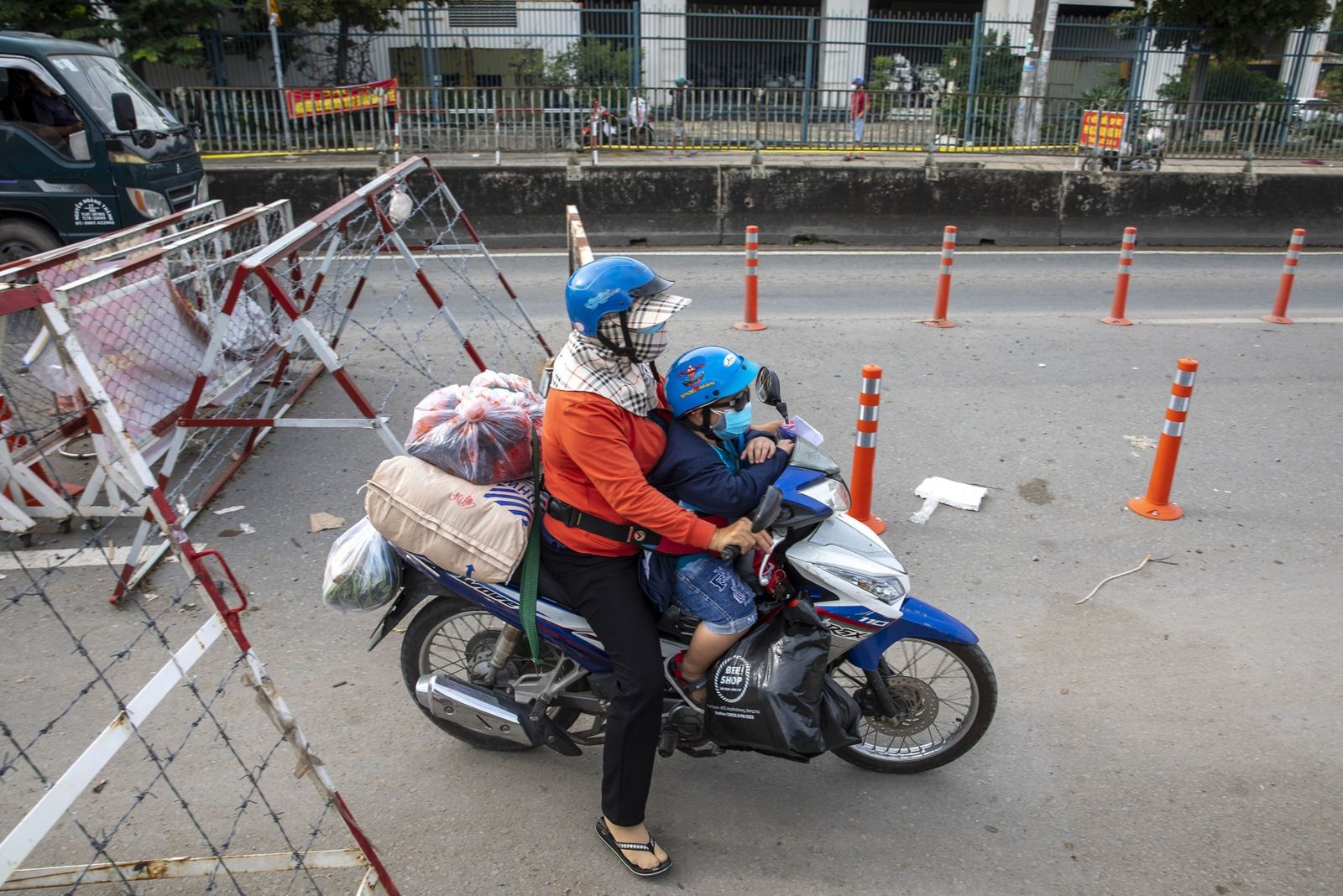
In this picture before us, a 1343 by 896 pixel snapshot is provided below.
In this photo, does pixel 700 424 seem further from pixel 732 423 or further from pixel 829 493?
pixel 829 493

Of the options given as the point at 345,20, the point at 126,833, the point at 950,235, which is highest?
the point at 345,20

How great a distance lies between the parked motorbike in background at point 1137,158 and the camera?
14391 mm

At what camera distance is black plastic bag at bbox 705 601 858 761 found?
9.96 ft

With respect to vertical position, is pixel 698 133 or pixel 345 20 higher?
pixel 345 20

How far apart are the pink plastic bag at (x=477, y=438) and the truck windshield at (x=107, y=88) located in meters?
8.61

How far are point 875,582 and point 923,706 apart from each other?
25.2 inches

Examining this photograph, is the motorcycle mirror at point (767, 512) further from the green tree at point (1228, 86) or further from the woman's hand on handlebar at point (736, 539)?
the green tree at point (1228, 86)

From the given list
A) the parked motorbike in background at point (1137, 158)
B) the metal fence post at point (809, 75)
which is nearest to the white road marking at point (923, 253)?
the parked motorbike in background at point (1137, 158)

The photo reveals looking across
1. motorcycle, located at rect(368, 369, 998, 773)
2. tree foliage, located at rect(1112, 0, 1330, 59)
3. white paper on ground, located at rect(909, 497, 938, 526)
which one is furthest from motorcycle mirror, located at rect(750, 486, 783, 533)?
tree foliage, located at rect(1112, 0, 1330, 59)

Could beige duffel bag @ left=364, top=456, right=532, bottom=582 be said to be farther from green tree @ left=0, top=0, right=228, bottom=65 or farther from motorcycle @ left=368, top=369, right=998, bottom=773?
green tree @ left=0, top=0, right=228, bottom=65

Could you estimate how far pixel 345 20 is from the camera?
20.6 meters

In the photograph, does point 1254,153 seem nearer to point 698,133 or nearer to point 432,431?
point 698,133

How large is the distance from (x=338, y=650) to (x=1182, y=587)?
4.10 meters

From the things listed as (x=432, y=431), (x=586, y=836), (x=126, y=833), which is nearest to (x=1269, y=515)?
(x=586, y=836)
